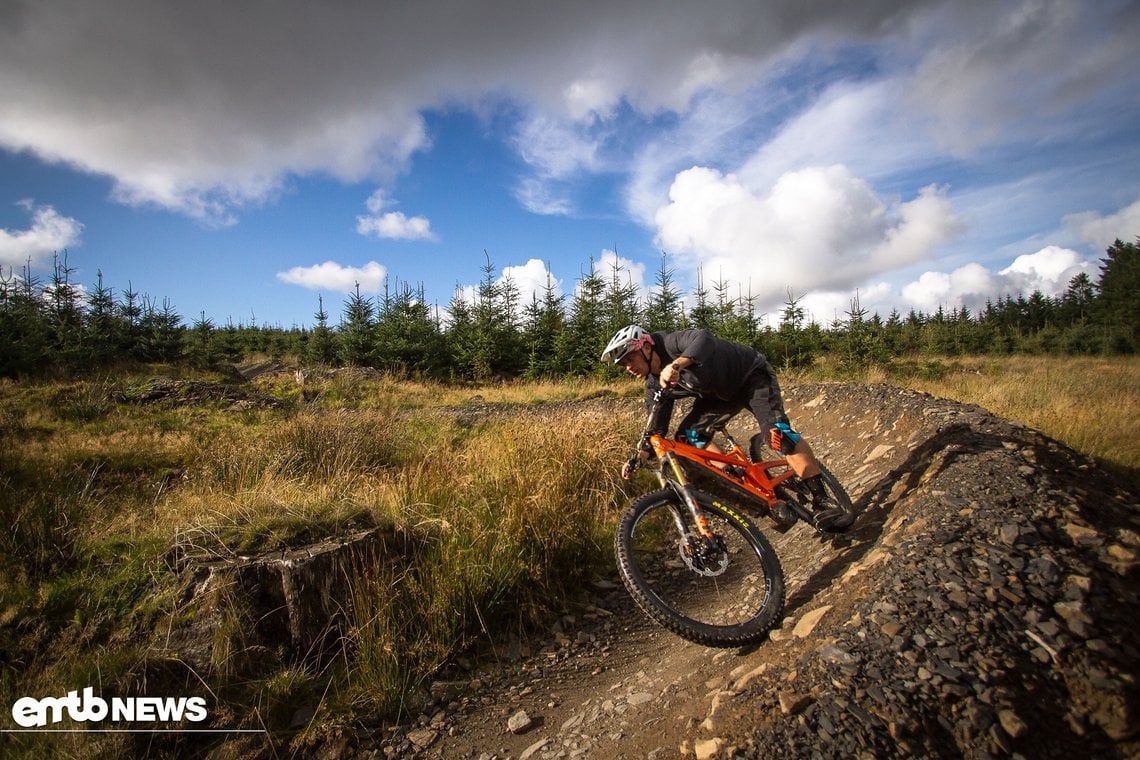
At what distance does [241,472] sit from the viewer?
6.62 metres

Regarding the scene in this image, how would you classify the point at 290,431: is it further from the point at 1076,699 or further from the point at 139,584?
the point at 1076,699

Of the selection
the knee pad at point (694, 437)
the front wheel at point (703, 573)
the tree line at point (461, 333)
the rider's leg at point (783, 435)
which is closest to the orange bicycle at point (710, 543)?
the front wheel at point (703, 573)

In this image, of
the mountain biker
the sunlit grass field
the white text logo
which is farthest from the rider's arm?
the white text logo

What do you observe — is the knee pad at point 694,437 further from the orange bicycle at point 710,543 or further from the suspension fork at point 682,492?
the suspension fork at point 682,492

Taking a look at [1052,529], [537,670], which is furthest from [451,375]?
[1052,529]

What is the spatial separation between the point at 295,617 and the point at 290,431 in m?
5.67

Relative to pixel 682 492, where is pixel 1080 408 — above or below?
below

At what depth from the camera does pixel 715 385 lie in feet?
14.1

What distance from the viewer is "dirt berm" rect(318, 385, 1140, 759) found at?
2146 millimetres

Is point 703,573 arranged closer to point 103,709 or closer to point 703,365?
point 703,365

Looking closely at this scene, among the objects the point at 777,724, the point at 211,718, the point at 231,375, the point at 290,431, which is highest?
the point at 231,375

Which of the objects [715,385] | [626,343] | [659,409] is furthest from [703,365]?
[626,343]

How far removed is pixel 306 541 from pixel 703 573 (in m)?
3.11

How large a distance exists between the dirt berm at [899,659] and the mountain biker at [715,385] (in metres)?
0.84
